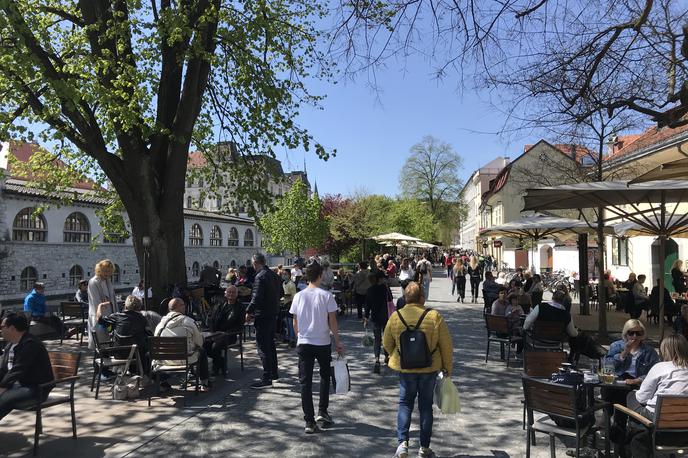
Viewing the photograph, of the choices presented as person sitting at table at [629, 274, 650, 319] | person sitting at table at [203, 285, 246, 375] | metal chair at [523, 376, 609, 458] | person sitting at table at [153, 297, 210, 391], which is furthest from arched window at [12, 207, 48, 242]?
metal chair at [523, 376, 609, 458]

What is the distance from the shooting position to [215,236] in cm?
4819

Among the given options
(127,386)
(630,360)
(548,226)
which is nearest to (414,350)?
(630,360)

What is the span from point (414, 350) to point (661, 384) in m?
2.08

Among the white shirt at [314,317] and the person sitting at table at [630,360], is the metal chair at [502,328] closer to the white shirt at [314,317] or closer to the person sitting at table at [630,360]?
the person sitting at table at [630,360]

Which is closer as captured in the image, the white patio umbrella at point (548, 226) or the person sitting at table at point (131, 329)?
the person sitting at table at point (131, 329)

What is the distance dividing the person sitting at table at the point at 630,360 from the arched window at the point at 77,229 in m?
30.3

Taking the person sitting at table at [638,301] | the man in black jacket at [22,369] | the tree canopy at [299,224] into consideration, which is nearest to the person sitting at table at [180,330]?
the man in black jacket at [22,369]

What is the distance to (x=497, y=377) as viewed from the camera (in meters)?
8.04

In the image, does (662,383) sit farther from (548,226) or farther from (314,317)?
(548,226)

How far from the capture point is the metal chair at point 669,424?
4.14 meters

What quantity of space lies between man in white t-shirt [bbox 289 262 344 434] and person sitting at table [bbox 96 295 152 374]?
267cm

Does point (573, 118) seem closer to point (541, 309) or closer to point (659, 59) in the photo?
point (659, 59)

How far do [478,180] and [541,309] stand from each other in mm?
78498

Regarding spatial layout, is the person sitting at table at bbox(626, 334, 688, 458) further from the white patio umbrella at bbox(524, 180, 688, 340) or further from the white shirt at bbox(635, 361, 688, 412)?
the white patio umbrella at bbox(524, 180, 688, 340)
